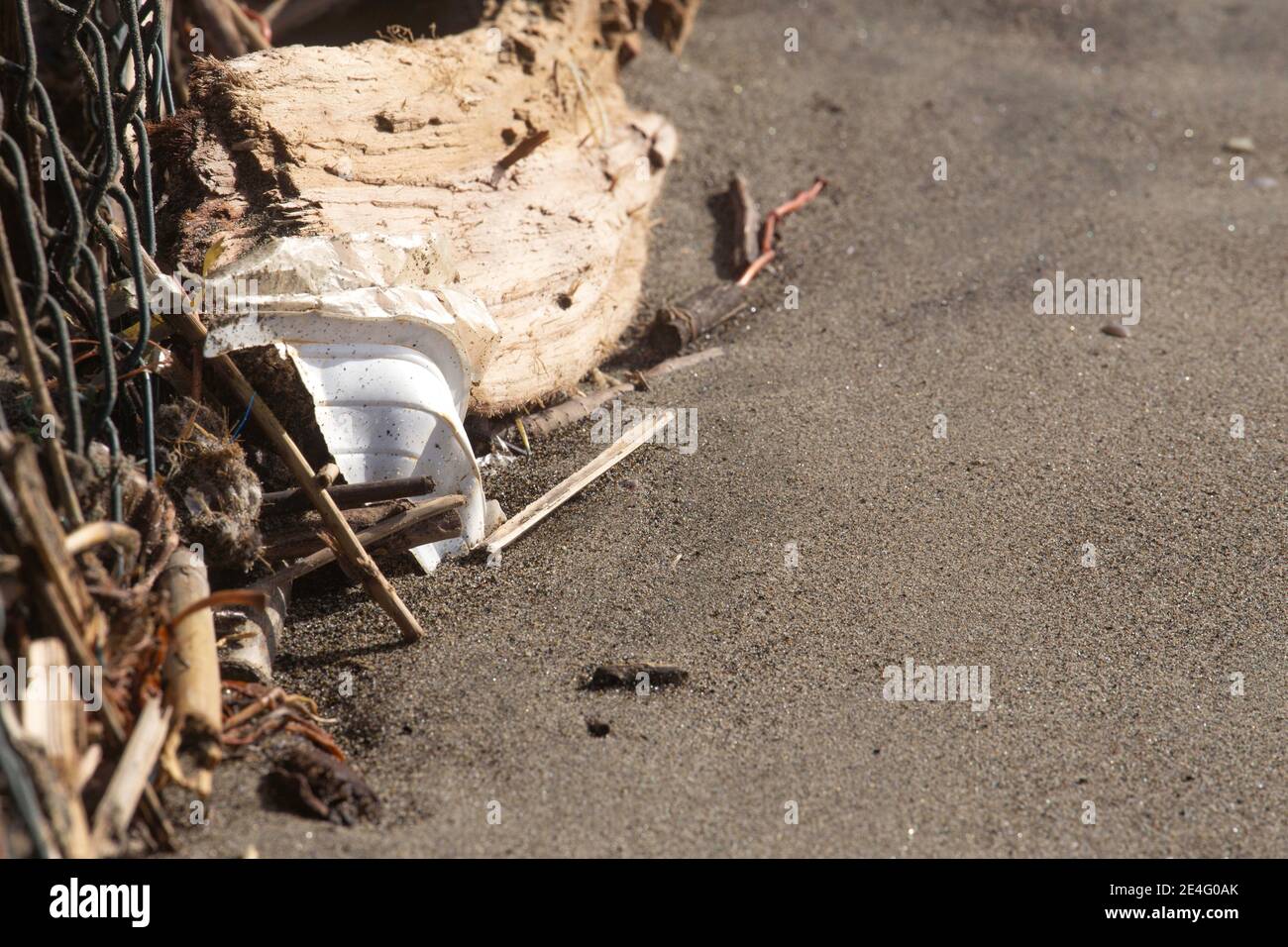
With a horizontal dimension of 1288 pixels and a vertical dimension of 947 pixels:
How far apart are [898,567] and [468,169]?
227 cm

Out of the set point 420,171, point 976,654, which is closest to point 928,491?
point 976,654

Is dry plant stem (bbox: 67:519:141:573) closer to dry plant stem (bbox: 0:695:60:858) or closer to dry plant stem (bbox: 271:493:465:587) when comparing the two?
dry plant stem (bbox: 0:695:60:858)

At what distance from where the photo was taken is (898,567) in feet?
12.5

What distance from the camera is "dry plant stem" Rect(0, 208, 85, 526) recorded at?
8.52 ft

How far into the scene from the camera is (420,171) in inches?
176

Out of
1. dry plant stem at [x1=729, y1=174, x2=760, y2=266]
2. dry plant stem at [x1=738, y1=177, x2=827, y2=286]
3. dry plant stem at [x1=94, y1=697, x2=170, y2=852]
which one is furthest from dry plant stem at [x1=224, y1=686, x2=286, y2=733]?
dry plant stem at [x1=729, y1=174, x2=760, y2=266]

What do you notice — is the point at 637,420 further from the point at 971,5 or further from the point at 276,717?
the point at 971,5

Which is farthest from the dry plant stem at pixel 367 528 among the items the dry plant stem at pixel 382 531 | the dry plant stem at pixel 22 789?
the dry plant stem at pixel 22 789

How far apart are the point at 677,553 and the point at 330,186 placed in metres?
1.76

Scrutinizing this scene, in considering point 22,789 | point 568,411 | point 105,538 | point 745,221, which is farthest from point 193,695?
point 745,221

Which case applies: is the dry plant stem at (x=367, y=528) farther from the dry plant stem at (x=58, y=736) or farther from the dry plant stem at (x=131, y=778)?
the dry plant stem at (x=58, y=736)

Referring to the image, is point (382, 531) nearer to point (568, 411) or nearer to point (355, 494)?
point (355, 494)

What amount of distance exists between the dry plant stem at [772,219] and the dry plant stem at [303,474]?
2.52 m

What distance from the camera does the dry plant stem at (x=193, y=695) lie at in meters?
2.75
